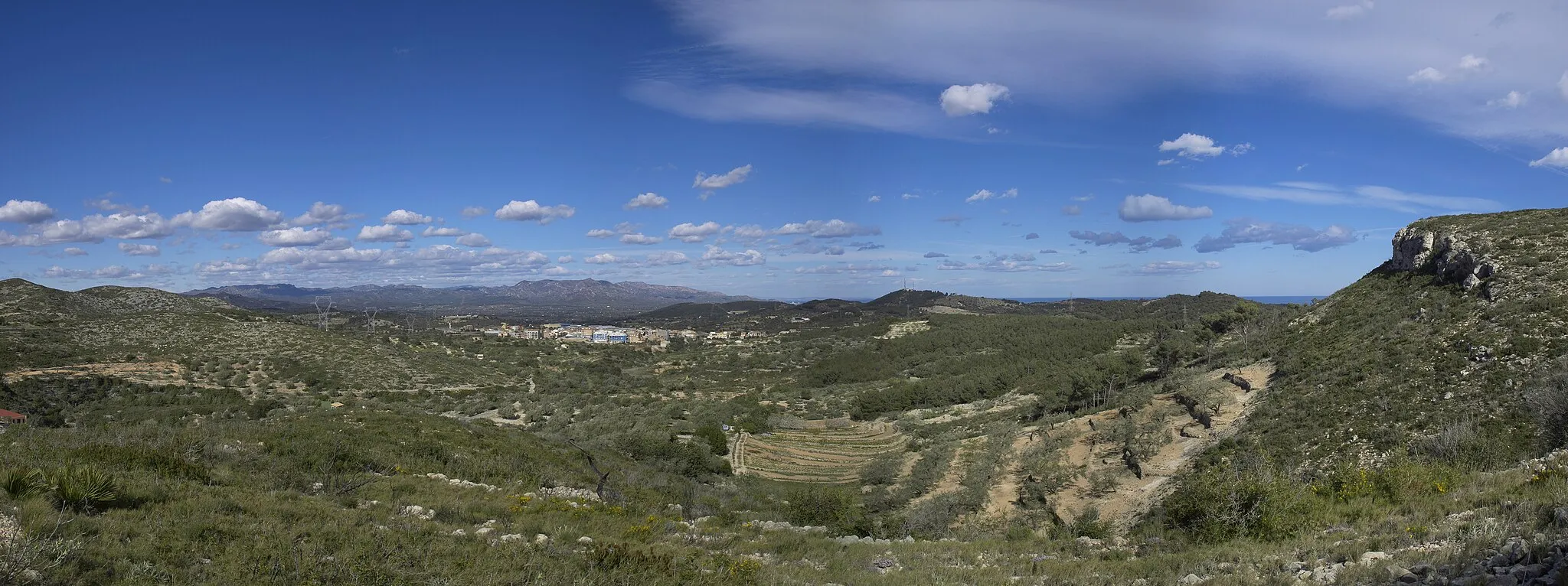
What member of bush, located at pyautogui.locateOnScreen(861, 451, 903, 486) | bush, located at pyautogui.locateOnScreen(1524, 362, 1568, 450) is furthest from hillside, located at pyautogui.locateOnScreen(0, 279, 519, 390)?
bush, located at pyautogui.locateOnScreen(1524, 362, 1568, 450)

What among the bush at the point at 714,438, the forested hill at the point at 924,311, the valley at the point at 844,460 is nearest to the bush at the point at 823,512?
the valley at the point at 844,460

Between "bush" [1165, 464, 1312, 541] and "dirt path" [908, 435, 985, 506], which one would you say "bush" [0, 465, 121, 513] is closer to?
"bush" [1165, 464, 1312, 541]

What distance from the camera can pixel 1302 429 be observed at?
62.5 ft

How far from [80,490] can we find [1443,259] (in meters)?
45.2

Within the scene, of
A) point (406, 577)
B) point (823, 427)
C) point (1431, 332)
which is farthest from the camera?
point (823, 427)

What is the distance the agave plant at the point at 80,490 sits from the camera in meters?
6.45

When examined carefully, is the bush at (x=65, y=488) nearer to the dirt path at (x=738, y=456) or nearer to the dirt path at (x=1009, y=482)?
the dirt path at (x=1009, y=482)

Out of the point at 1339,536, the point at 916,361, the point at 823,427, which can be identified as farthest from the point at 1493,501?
the point at 916,361

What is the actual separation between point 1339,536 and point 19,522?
14.5m

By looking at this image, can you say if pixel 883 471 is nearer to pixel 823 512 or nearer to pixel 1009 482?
pixel 1009 482

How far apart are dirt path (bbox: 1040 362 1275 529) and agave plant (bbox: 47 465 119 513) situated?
18.3 metres

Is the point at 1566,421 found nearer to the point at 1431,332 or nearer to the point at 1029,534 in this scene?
the point at 1029,534

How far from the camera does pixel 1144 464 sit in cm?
2159

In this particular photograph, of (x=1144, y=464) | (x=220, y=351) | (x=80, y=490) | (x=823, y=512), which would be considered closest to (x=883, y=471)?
(x=1144, y=464)
